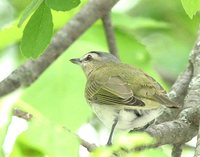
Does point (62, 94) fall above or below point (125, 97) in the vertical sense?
above

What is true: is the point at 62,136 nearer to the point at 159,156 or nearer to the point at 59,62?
the point at 159,156

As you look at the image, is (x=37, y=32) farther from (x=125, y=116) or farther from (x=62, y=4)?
(x=125, y=116)

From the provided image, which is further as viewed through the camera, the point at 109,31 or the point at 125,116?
the point at 109,31

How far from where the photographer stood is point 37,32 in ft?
9.37

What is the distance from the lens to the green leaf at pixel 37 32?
279cm

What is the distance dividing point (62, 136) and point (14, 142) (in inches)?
23.1

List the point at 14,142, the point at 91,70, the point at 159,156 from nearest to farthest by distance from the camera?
the point at 159,156, the point at 14,142, the point at 91,70

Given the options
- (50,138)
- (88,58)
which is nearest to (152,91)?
(88,58)

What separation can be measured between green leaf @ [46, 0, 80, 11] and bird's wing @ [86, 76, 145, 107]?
1640 millimetres

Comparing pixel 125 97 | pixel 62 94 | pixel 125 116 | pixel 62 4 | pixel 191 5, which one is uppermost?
pixel 62 4

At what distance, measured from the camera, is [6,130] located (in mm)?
2445

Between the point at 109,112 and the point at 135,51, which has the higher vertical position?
the point at 135,51

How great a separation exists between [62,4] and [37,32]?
18 centimetres

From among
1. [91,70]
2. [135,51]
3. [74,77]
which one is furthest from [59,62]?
[91,70]
